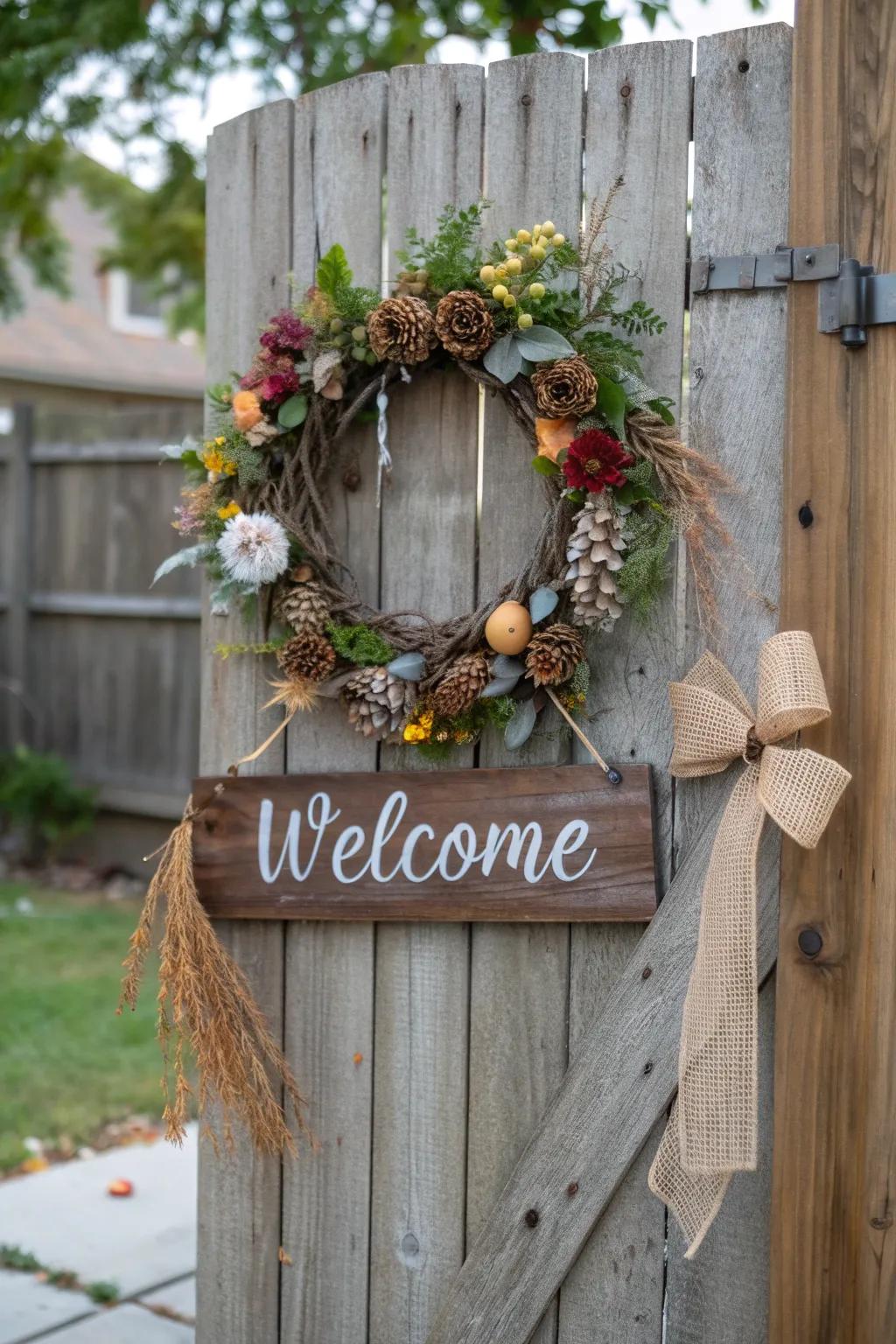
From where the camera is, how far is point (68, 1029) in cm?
473

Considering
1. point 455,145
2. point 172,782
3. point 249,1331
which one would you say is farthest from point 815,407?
point 172,782

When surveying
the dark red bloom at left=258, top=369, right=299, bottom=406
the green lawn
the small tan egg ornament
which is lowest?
the green lawn

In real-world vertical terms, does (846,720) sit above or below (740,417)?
below

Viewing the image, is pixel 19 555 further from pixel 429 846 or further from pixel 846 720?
pixel 846 720

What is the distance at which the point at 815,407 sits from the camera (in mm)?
1783

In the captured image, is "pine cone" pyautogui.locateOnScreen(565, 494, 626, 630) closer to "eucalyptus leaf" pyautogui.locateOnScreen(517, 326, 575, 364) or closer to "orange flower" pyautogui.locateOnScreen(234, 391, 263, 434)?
"eucalyptus leaf" pyautogui.locateOnScreen(517, 326, 575, 364)

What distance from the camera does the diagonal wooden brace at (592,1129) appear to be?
1933 millimetres

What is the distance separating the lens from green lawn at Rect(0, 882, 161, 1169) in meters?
4.00

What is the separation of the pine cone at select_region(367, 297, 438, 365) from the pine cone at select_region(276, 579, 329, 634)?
39cm

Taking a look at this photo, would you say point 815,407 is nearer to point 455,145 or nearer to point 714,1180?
point 455,145

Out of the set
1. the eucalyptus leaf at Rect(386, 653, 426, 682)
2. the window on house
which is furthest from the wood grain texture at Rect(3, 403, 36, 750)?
the window on house

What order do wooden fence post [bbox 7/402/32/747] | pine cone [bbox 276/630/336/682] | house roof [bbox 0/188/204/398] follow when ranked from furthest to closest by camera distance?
1. house roof [bbox 0/188/204/398]
2. wooden fence post [bbox 7/402/32/747]
3. pine cone [bbox 276/630/336/682]

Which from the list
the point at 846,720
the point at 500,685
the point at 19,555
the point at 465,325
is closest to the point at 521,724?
the point at 500,685

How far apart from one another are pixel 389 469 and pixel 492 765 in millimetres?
516
